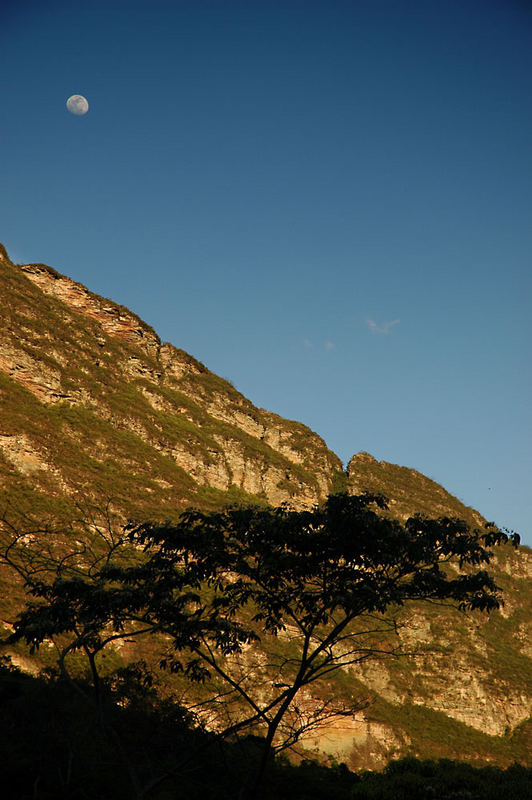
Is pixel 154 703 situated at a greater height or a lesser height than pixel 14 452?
lesser

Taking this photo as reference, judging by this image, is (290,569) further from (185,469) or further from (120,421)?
(185,469)

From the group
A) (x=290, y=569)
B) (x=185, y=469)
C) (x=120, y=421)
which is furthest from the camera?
(x=185, y=469)

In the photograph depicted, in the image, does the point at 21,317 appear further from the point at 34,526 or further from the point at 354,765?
the point at 354,765

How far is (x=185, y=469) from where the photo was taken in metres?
52.5

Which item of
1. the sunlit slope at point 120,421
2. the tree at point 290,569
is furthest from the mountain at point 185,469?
the tree at point 290,569

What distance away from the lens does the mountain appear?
116 ft

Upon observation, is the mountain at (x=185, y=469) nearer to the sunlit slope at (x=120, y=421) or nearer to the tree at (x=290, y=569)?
the sunlit slope at (x=120, y=421)

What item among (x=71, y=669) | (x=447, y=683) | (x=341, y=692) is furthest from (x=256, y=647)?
(x=447, y=683)

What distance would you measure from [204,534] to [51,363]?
40781 mm

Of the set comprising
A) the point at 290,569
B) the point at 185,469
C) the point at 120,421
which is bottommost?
the point at 290,569

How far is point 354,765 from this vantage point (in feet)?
98.1

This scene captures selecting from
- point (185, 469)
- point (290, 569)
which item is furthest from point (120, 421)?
point (290, 569)

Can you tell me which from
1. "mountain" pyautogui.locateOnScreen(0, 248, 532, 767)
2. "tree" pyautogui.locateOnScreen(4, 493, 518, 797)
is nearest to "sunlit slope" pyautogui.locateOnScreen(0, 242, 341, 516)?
"mountain" pyautogui.locateOnScreen(0, 248, 532, 767)

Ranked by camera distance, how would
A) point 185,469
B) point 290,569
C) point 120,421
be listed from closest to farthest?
point 290,569, point 120,421, point 185,469
